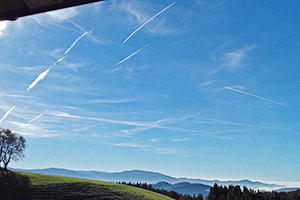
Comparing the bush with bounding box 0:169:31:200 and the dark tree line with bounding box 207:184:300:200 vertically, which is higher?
the dark tree line with bounding box 207:184:300:200

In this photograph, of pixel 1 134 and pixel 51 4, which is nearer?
pixel 51 4

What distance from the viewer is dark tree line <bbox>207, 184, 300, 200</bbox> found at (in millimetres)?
19656

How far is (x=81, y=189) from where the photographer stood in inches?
1115

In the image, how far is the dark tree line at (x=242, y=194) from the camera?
1966cm

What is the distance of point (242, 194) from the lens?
68.9ft

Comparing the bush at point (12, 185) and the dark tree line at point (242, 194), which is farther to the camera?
the bush at point (12, 185)

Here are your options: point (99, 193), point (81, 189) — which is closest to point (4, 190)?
point (81, 189)

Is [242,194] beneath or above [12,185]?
above

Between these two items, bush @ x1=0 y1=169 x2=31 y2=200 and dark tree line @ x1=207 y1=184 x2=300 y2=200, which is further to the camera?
bush @ x1=0 y1=169 x2=31 y2=200

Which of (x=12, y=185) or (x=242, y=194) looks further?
(x=12, y=185)

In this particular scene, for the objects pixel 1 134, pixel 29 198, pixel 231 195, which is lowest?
pixel 29 198

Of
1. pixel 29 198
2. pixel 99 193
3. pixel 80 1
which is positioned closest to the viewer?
pixel 80 1

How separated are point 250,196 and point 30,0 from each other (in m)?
21.4

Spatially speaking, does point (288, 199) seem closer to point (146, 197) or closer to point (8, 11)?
point (146, 197)
